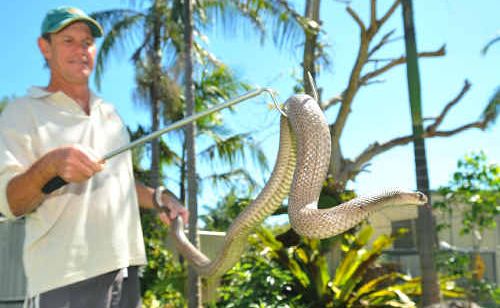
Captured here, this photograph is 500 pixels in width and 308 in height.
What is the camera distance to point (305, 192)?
4.21 feet

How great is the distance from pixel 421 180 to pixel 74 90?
582cm

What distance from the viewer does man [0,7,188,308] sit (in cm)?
188

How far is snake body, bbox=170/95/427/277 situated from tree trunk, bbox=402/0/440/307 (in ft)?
18.4

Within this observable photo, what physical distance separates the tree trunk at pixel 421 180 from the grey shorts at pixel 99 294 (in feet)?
17.1

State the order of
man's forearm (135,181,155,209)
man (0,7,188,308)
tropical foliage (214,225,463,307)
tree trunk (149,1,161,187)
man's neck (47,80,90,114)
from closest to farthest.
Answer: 1. man (0,7,188,308)
2. man's neck (47,80,90,114)
3. man's forearm (135,181,155,209)
4. tropical foliage (214,225,463,307)
5. tree trunk (149,1,161,187)

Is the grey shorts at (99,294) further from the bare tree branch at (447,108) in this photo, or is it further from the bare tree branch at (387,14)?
the bare tree branch at (387,14)

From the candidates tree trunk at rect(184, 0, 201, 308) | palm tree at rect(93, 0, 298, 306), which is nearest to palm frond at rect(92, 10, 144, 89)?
palm tree at rect(93, 0, 298, 306)

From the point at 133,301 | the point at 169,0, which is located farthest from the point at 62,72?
the point at 169,0

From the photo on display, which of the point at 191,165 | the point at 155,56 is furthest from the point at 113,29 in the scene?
the point at 191,165

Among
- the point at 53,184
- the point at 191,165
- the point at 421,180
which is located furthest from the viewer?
the point at 191,165

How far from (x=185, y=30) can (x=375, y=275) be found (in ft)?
15.3

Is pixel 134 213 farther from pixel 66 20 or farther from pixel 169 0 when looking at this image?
pixel 169 0

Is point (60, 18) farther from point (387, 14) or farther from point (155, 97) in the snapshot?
point (155, 97)

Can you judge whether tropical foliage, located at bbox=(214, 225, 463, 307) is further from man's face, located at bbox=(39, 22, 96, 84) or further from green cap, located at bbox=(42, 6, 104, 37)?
green cap, located at bbox=(42, 6, 104, 37)
